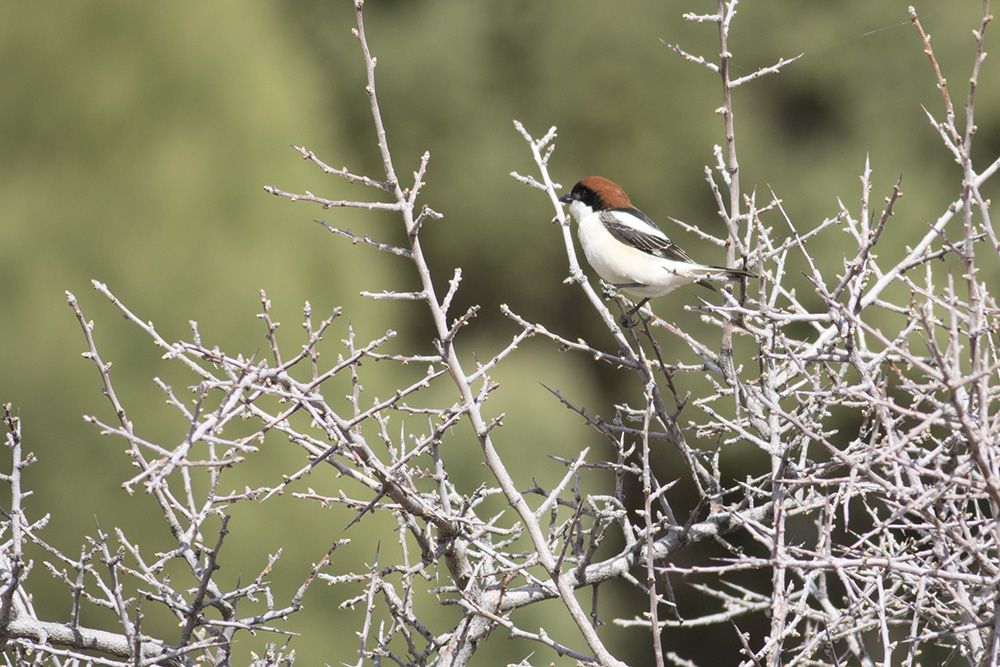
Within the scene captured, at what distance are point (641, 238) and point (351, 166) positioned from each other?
14.0 ft

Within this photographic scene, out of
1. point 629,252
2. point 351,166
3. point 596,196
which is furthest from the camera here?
point 351,166

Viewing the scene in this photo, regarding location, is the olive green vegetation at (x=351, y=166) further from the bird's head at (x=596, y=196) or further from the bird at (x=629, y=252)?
the bird at (x=629, y=252)

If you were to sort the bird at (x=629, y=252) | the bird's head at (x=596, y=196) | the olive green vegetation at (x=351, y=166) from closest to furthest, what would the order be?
1. the bird at (x=629, y=252)
2. the bird's head at (x=596, y=196)
3. the olive green vegetation at (x=351, y=166)

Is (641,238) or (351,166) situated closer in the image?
(641,238)

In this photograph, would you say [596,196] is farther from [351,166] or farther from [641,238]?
[351,166]

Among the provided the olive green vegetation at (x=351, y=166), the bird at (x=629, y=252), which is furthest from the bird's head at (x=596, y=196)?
the olive green vegetation at (x=351, y=166)

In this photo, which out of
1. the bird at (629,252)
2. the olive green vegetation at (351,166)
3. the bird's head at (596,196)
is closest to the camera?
the bird at (629,252)

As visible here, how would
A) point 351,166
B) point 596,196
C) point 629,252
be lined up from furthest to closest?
1. point 351,166
2. point 596,196
3. point 629,252

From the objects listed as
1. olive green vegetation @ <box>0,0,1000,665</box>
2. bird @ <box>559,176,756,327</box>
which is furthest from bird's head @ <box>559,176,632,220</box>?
olive green vegetation @ <box>0,0,1000,665</box>

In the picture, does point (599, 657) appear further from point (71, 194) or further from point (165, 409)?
point (71, 194)

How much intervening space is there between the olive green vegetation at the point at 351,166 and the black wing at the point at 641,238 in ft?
6.62

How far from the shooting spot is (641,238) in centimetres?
288

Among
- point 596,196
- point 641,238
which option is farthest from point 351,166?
point 641,238

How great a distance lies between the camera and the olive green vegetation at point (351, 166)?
4320 mm
